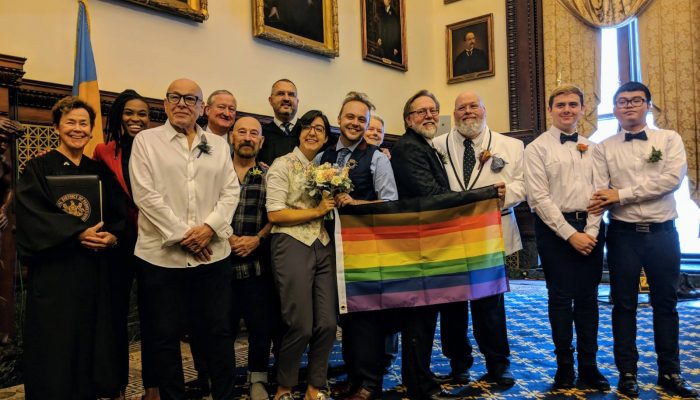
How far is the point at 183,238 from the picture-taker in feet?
9.27

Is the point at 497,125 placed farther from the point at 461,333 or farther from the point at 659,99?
the point at 461,333


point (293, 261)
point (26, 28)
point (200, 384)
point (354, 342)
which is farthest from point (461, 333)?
point (26, 28)

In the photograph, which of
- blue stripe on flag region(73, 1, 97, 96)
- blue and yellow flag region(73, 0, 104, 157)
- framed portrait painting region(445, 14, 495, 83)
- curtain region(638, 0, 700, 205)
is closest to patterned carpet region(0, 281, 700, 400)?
blue and yellow flag region(73, 0, 104, 157)

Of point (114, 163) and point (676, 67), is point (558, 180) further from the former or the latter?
point (676, 67)

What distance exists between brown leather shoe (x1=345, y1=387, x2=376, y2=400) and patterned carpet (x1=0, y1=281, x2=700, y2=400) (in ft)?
0.52

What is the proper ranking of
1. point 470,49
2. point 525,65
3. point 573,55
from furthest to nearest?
1. point 470,49
2. point 525,65
3. point 573,55

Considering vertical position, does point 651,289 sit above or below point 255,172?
below

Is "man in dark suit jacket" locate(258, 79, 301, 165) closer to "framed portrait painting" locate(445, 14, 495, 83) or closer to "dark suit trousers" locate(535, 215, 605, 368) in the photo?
"dark suit trousers" locate(535, 215, 605, 368)

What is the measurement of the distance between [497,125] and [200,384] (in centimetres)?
706

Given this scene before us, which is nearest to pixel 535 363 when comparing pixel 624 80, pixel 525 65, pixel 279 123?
pixel 279 123

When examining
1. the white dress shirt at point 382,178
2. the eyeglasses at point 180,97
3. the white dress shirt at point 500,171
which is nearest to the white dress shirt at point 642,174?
the white dress shirt at point 500,171

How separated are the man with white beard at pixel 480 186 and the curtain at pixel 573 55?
4.97 metres

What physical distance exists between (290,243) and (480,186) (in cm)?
139

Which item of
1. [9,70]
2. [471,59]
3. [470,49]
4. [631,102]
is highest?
[470,49]
